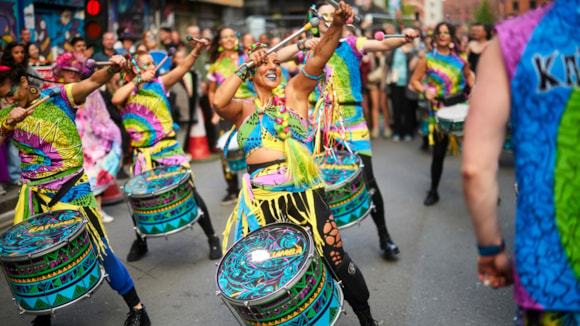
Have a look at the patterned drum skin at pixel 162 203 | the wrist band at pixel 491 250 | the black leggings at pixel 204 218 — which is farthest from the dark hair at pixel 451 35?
the wrist band at pixel 491 250

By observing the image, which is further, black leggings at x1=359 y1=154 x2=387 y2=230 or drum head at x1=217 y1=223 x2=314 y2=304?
black leggings at x1=359 y1=154 x2=387 y2=230

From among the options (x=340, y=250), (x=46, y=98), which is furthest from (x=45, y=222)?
(x=340, y=250)

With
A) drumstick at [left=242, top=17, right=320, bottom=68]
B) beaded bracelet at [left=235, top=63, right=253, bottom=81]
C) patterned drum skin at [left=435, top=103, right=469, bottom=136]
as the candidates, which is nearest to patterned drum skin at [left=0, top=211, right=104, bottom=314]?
beaded bracelet at [left=235, top=63, right=253, bottom=81]

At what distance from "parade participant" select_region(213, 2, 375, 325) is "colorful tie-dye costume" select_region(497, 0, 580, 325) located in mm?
1318

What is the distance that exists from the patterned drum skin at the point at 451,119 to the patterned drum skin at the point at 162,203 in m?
2.71

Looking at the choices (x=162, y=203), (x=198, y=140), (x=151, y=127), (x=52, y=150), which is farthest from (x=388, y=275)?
(x=198, y=140)

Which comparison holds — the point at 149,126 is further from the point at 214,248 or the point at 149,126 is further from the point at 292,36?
the point at 292,36

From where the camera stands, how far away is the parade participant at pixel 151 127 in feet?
15.2

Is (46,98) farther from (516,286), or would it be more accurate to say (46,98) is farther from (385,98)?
(385,98)

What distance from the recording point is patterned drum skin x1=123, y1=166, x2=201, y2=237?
4.04 m

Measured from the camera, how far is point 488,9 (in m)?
64.8

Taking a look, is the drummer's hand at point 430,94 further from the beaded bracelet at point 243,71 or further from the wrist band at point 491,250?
the wrist band at point 491,250

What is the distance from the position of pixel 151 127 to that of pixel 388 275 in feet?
7.67

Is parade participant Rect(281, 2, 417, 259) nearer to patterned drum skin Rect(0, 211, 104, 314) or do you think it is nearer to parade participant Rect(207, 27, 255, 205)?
parade participant Rect(207, 27, 255, 205)
